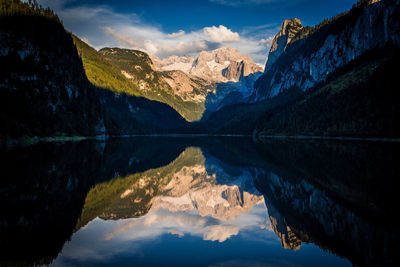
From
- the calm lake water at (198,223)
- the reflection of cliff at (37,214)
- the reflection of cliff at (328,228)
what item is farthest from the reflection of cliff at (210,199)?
the reflection of cliff at (37,214)

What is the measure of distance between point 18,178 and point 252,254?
2528 cm

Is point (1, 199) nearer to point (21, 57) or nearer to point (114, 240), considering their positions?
point (114, 240)

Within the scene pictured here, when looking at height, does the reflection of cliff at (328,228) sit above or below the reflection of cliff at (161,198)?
above

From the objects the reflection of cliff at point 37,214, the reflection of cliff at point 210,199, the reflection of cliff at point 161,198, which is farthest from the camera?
the reflection of cliff at point 210,199

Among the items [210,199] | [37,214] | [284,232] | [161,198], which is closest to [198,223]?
[284,232]

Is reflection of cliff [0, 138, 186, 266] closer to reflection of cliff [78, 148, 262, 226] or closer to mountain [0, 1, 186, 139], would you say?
reflection of cliff [78, 148, 262, 226]

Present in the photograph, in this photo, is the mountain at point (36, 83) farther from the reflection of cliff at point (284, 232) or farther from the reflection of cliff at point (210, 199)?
the reflection of cliff at point (284, 232)

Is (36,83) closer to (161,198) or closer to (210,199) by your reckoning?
(161,198)

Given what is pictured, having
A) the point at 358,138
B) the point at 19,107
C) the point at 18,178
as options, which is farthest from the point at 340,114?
the point at 18,178

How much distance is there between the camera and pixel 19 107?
113188 mm

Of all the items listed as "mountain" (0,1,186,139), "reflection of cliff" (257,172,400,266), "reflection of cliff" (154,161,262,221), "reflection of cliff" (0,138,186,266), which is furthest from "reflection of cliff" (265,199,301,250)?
"mountain" (0,1,186,139)

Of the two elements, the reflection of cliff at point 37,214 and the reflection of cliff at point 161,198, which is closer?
the reflection of cliff at point 37,214

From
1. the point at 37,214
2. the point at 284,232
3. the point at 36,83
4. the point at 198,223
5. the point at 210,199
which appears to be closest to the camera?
the point at 284,232

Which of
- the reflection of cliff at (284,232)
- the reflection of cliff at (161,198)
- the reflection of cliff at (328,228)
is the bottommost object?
the reflection of cliff at (161,198)
